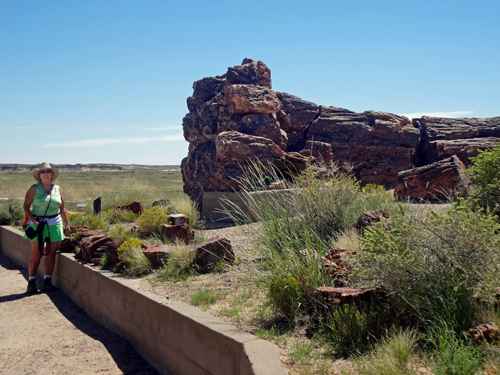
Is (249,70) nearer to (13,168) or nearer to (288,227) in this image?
(288,227)

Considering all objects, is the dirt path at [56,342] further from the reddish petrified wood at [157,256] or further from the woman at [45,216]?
the reddish petrified wood at [157,256]

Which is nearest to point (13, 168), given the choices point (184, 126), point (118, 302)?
point (184, 126)

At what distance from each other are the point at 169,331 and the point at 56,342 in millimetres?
2206

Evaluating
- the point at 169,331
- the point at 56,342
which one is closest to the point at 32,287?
the point at 56,342

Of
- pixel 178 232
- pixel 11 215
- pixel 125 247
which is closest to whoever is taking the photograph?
pixel 125 247

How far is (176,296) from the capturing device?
19.0ft

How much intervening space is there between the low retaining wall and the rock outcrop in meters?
7.43

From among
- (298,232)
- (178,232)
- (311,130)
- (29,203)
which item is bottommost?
(178,232)

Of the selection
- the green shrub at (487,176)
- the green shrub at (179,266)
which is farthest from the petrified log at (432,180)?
the green shrub at (179,266)

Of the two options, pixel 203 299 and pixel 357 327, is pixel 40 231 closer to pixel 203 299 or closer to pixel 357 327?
pixel 203 299

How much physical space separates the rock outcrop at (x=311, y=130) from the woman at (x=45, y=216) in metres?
6.36

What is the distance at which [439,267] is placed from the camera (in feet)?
13.0

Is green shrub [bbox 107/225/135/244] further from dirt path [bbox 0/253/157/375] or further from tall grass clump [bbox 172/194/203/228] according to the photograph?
tall grass clump [bbox 172/194/203/228]

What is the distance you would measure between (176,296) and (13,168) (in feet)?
333
